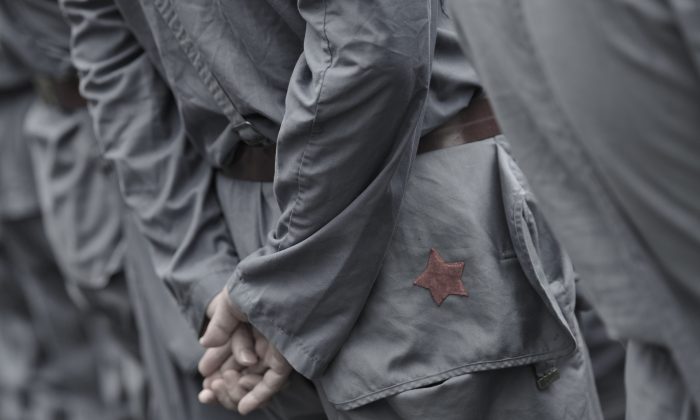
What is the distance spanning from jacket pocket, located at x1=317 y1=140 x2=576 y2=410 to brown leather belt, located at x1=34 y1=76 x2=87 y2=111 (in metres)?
1.63

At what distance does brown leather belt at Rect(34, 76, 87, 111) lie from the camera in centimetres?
289

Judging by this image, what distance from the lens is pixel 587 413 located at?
1.62 metres

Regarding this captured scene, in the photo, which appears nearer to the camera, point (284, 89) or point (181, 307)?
point (284, 89)

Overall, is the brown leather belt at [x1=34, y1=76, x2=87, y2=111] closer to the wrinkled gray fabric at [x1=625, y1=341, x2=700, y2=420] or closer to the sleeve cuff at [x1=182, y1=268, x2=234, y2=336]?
the sleeve cuff at [x1=182, y1=268, x2=234, y2=336]

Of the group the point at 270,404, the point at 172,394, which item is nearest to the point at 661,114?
the point at 270,404

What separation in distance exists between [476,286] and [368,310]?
17cm

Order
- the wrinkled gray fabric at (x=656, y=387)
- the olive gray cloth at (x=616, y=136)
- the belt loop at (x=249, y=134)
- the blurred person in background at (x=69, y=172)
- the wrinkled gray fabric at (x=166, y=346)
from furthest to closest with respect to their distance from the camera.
Answer: the blurred person in background at (x=69, y=172) < the wrinkled gray fabric at (x=166, y=346) < the belt loop at (x=249, y=134) < the wrinkled gray fabric at (x=656, y=387) < the olive gray cloth at (x=616, y=136)

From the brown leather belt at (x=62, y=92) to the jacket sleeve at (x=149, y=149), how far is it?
890 mm

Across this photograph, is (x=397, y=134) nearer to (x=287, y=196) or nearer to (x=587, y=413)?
(x=287, y=196)

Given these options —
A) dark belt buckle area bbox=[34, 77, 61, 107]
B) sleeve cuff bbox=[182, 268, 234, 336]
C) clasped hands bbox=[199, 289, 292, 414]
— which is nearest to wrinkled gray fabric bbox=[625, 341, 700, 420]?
clasped hands bbox=[199, 289, 292, 414]

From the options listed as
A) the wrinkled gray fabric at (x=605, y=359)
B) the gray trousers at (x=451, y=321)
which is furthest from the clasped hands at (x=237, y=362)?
the wrinkled gray fabric at (x=605, y=359)

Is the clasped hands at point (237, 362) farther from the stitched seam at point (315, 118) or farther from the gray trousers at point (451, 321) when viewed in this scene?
the stitched seam at point (315, 118)

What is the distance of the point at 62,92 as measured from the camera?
2.91 meters

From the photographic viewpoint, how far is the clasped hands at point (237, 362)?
166 cm
